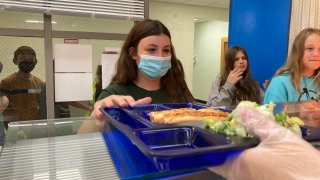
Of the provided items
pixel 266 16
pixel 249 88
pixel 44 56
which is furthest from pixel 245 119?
pixel 266 16

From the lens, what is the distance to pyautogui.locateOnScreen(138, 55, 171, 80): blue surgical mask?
1.50 metres

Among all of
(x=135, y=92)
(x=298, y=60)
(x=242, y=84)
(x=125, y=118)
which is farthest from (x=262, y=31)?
(x=125, y=118)

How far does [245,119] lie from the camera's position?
1.77ft

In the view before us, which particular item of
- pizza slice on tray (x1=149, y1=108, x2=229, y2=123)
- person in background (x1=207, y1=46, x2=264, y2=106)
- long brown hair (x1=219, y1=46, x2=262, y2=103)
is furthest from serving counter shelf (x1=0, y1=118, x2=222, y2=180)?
long brown hair (x1=219, y1=46, x2=262, y2=103)

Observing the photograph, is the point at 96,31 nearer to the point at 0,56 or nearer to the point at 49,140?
the point at 0,56

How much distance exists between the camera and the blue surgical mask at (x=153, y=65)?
59.1 inches

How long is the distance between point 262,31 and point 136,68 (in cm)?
224

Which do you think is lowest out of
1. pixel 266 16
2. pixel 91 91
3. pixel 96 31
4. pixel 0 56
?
pixel 91 91

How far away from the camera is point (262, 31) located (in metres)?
3.27

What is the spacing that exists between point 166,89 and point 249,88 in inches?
48.7

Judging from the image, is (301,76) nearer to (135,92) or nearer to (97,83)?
(135,92)

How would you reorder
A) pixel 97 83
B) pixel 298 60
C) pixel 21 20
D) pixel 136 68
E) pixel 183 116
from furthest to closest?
pixel 97 83, pixel 21 20, pixel 298 60, pixel 136 68, pixel 183 116

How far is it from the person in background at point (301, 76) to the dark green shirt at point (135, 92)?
26.5 inches

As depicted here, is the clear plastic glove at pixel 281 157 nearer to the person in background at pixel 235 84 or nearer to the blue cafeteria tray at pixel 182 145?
the blue cafeteria tray at pixel 182 145
